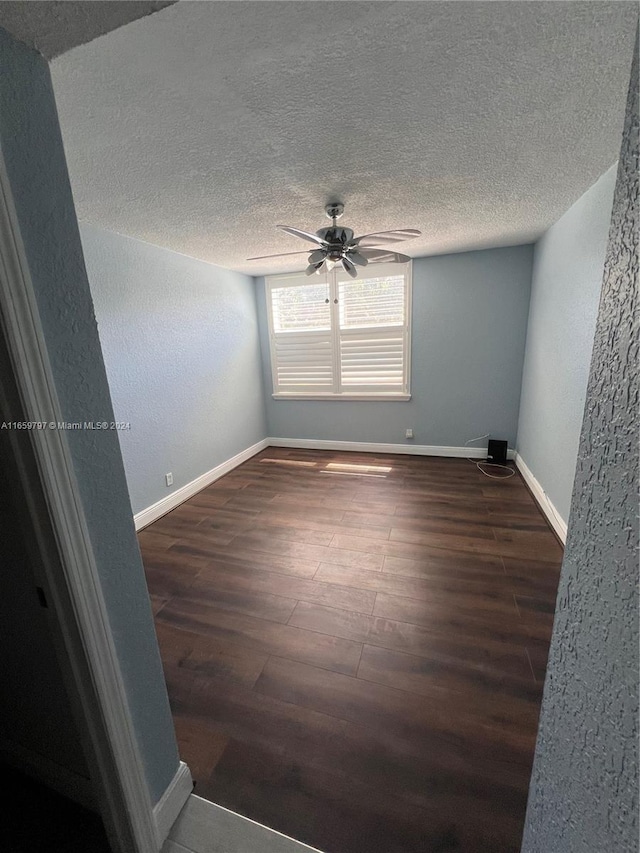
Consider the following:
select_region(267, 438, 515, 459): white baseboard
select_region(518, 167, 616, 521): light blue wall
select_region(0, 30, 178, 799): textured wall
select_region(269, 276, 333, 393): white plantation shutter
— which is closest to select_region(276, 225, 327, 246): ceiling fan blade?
select_region(0, 30, 178, 799): textured wall

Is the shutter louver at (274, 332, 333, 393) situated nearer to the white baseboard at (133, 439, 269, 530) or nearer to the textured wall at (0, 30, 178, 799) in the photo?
the white baseboard at (133, 439, 269, 530)

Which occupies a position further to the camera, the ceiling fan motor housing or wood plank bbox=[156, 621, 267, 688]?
the ceiling fan motor housing

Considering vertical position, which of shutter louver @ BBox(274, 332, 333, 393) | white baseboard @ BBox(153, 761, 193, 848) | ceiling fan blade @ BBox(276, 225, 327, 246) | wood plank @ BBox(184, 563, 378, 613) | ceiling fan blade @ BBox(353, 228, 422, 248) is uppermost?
ceiling fan blade @ BBox(353, 228, 422, 248)

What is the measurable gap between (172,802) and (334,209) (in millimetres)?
2903

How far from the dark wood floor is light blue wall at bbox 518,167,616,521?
0.57 m

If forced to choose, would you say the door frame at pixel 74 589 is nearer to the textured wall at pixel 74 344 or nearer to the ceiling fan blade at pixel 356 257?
the textured wall at pixel 74 344

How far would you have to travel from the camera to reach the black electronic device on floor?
12.4 ft

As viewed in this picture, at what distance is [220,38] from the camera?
95 cm

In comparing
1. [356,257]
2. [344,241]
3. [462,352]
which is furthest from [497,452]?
[344,241]

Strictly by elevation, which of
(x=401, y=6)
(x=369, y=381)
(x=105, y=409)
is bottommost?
(x=369, y=381)

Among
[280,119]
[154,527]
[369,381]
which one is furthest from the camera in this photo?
[369,381]

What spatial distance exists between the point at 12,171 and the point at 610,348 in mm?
1094

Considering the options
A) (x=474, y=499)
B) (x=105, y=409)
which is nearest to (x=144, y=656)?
(x=105, y=409)

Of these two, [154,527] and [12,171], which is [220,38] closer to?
[12,171]
